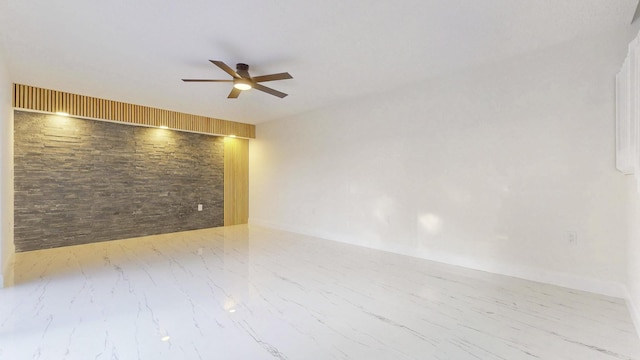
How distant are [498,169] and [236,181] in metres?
5.57

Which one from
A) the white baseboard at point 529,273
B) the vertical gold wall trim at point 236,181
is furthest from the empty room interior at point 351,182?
the vertical gold wall trim at point 236,181

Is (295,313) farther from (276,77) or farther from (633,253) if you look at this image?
(633,253)

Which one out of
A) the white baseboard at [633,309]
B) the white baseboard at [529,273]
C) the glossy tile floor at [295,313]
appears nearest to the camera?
the glossy tile floor at [295,313]

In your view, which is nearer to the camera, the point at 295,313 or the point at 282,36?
the point at 295,313

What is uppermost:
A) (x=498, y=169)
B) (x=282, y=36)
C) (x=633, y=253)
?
(x=282, y=36)

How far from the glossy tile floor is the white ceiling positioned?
247cm

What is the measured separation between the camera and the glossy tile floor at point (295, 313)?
194 cm

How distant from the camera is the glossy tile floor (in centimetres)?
194

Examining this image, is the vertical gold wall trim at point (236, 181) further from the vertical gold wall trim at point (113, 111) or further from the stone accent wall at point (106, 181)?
the vertical gold wall trim at point (113, 111)

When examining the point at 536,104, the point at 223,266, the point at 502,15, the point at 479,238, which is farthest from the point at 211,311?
the point at 536,104

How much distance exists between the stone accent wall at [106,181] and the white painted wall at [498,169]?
303 cm

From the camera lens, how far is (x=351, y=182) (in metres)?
5.11

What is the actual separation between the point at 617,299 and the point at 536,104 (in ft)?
6.58

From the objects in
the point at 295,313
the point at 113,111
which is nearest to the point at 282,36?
→ the point at 295,313
